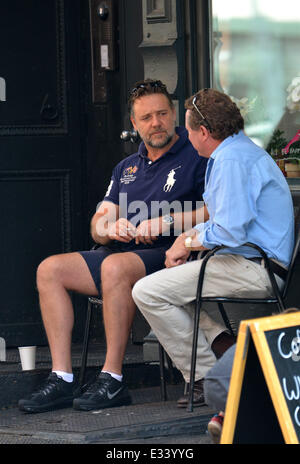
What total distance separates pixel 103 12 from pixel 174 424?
270 centimetres

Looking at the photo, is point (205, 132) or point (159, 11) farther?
point (159, 11)

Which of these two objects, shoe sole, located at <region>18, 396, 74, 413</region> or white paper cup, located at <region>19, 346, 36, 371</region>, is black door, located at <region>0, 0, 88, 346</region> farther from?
shoe sole, located at <region>18, 396, 74, 413</region>

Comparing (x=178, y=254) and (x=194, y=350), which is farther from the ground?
(x=178, y=254)

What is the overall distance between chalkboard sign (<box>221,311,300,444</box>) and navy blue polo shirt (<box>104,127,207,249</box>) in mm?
1483

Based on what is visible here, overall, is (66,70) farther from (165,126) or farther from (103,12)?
(165,126)

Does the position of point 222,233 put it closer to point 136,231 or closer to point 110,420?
point 136,231

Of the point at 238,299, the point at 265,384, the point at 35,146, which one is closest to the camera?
the point at 265,384

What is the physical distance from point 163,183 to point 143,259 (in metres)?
0.43

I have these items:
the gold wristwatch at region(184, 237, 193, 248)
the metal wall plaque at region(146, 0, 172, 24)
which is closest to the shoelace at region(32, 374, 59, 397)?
the gold wristwatch at region(184, 237, 193, 248)

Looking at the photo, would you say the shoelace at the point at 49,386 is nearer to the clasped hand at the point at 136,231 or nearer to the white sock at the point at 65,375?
the white sock at the point at 65,375

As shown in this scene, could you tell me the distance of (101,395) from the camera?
4418 millimetres

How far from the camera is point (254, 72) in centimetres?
538

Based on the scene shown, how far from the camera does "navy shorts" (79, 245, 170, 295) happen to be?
4.55m

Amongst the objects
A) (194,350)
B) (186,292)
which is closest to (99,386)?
(194,350)
